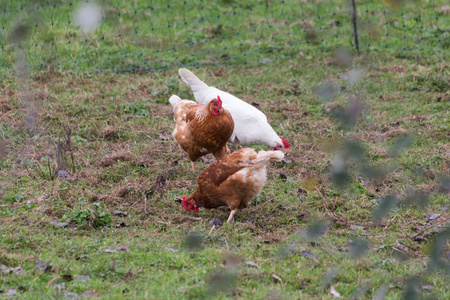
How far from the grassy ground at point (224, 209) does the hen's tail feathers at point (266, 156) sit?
461 mm

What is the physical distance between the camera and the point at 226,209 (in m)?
4.82

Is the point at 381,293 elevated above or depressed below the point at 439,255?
below

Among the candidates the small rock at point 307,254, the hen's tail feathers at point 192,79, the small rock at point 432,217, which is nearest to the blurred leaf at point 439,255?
the small rock at point 432,217

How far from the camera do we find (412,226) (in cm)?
418

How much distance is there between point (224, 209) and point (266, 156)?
0.86 m

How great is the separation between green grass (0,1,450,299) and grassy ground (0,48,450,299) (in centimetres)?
2

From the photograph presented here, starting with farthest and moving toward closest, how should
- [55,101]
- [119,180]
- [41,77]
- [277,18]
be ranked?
1. [277,18]
2. [41,77]
3. [55,101]
4. [119,180]

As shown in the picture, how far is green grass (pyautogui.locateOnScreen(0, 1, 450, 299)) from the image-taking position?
130 inches

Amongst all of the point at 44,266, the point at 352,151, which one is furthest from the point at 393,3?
the point at 44,266

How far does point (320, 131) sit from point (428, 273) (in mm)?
3067

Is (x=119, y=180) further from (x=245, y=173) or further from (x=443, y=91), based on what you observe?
(x=443, y=91)

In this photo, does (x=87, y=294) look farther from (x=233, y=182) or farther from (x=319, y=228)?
(x=319, y=228)

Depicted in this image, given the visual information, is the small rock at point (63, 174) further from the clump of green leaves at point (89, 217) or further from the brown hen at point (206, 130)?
the brown hen at point (206, 130)

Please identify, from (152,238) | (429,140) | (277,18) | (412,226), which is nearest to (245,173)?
(152,238)
